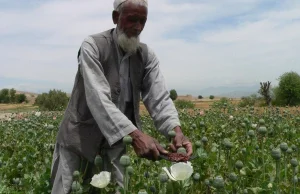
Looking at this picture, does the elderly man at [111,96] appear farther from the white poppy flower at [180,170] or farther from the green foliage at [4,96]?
the green foliage at [4,96]

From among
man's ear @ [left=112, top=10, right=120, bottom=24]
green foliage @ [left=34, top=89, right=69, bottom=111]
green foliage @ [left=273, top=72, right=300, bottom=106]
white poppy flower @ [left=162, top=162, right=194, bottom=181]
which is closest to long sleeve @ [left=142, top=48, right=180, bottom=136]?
man's ear @ [left=112, top=10, right=120, bottom=24]

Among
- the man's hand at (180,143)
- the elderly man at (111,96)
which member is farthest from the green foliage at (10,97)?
the man's hand at (180,143)

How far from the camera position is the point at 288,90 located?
2189 inches

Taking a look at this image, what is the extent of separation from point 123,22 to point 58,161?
4.06 feet

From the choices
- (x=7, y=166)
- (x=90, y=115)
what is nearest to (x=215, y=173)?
(x=90, y=115)

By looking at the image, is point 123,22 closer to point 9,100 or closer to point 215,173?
point 215,173

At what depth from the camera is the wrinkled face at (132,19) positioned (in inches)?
122

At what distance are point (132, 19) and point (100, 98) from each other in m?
0.59

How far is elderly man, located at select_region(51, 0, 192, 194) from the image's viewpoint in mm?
3074

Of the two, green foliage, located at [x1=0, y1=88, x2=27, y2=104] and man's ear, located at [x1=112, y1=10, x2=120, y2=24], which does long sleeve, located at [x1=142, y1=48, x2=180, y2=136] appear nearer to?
man's ear, located at [x1=112, y1=10, x2=120, y2=24]

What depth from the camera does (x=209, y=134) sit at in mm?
6930

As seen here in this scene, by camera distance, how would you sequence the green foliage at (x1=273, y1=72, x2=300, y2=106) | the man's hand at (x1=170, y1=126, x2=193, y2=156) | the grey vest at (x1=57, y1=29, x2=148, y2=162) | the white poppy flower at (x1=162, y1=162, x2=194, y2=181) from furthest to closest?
the green foliage at (x1=273, y1=72, x2=300, y2=106), the grey vest at (x1=57, y1=29, x2=148, y2=162), the man's hand at (x1=170, y1=126, x2=193, y2=156), the white poppy flower at (x1=162, y1=162, x2=194, y2=181)

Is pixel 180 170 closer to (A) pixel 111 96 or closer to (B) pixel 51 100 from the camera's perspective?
(A) pixel 111 96

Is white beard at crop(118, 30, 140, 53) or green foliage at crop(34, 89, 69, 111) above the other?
white beard at crop(118, 30, 140, 53)
